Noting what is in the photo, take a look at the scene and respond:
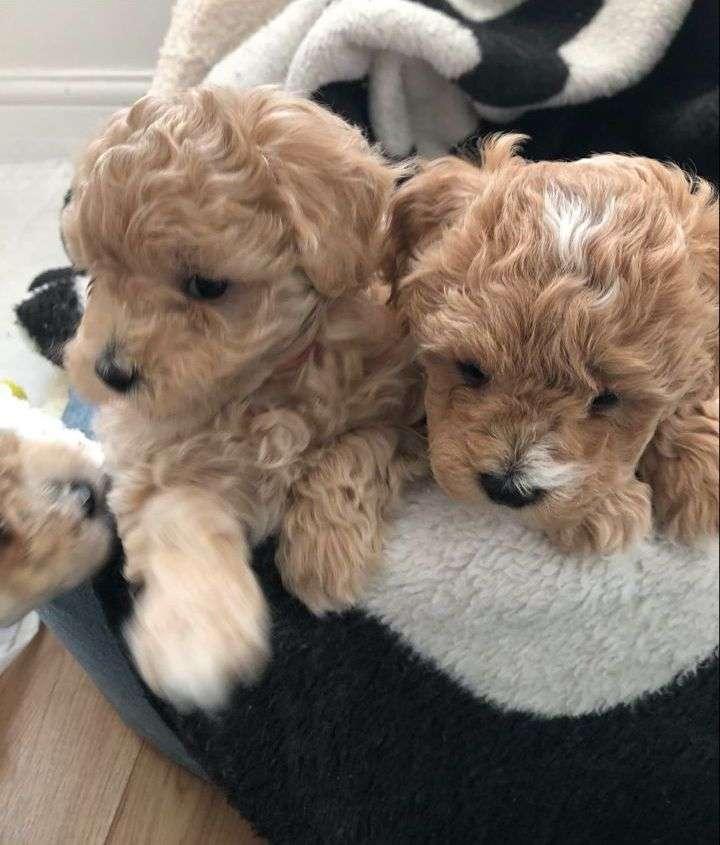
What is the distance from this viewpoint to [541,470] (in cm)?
85

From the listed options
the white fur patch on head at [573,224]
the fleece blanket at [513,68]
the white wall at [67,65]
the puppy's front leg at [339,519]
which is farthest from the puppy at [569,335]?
the white wall at [67,65]

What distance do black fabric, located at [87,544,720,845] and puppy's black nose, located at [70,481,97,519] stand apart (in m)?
0.09

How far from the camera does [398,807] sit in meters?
1.07

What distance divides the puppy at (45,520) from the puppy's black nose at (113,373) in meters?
0.22

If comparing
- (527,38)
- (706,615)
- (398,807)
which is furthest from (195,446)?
(527,38)

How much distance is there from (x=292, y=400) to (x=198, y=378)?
0.54 ft

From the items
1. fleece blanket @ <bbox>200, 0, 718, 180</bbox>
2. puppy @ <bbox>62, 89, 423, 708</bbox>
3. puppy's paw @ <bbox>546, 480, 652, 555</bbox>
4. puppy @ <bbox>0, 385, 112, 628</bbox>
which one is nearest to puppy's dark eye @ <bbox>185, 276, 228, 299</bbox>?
puppy @ <bbox>62, 89, 423, 708</bbox>

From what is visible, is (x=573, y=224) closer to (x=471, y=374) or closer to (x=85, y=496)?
(x=471, y=374)

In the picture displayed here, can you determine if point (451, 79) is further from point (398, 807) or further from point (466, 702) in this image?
point (398, 807)

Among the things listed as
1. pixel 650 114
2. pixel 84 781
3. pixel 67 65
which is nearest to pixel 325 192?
pixel 650 114

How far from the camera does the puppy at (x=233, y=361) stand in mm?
896

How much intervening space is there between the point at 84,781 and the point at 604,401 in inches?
44.2

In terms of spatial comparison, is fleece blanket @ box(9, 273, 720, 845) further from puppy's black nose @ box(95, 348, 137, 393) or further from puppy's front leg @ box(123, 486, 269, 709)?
puppy's black nose @ box(95, 348, 137, 393)

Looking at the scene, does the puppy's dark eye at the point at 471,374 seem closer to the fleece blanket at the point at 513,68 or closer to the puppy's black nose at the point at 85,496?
the puppy's black nose at the point at 85,496
